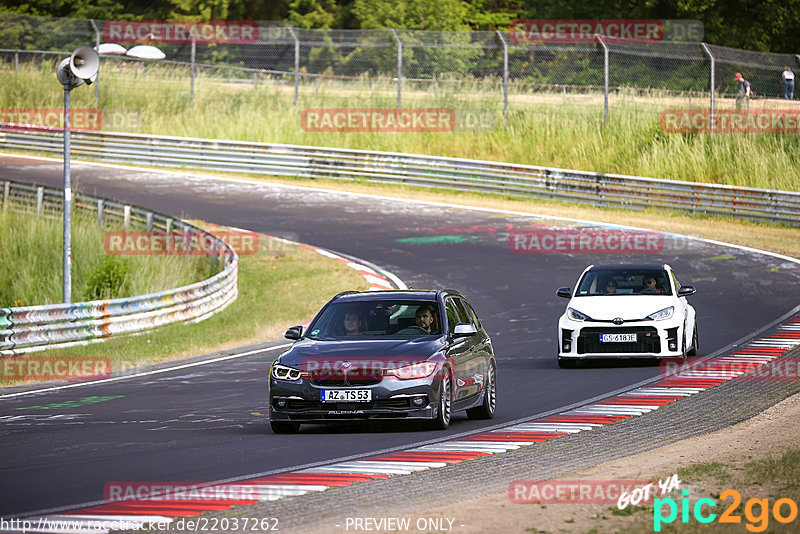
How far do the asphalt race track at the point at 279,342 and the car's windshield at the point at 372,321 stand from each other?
0.97 meters

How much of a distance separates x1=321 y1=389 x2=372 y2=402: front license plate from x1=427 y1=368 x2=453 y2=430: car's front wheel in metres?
0.73

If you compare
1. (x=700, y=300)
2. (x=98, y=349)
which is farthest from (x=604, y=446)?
(x=700, y=300)

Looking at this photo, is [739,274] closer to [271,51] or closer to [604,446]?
[604,446]

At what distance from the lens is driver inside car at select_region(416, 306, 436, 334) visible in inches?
512

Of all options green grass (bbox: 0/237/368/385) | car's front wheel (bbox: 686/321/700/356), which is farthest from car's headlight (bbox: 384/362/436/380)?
green grass (bbox: 0/237/368/385)

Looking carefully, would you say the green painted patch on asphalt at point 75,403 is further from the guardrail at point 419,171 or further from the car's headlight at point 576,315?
the guardrail at point 419,171

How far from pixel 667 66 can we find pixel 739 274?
14934 millimetres

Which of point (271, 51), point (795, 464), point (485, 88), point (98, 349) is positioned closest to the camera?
point (795, 464)

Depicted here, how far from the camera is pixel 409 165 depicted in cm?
4134

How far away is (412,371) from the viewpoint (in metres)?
12.0

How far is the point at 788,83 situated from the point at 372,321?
28.0 metres

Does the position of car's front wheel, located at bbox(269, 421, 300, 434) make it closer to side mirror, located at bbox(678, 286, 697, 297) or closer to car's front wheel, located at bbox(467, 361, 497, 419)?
car's front wheel, located at bbox(467, 361, 497, 419)

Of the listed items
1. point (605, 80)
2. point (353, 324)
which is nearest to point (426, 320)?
point (353, 324)

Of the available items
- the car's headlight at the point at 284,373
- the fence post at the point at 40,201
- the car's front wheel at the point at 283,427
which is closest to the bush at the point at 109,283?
the fence post at the point at 40,201
